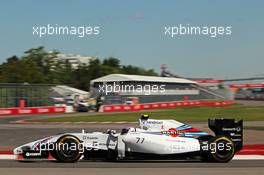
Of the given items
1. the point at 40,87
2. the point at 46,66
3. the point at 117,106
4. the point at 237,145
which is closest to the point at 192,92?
the point at 117,106

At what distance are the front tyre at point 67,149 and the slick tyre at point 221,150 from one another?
2929 mm

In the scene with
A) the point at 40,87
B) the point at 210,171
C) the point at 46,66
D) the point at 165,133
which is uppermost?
the point at 46,66

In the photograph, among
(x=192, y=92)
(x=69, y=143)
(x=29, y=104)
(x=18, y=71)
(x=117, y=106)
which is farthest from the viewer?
(x=18, y=71)

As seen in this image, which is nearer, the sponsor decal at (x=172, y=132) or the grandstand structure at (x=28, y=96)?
the sponsor decal at (x=172, y=132)

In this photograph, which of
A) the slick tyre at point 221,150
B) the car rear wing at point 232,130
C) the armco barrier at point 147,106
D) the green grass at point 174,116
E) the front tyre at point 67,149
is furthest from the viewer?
the armco barrier at point 147,106

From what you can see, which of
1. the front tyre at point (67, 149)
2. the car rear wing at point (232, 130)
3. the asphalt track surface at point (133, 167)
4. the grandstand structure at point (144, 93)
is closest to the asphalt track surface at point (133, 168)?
the asphalt track surface at point (133, 167)

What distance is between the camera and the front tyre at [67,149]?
9648 millimetres

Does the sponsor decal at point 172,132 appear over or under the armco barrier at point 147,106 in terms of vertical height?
under

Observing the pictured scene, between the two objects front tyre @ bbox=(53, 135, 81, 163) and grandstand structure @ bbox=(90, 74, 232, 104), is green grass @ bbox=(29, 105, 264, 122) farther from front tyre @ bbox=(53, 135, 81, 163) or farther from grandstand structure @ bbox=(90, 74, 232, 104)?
front tyre @ bbox=(53, 135, 81, 163)

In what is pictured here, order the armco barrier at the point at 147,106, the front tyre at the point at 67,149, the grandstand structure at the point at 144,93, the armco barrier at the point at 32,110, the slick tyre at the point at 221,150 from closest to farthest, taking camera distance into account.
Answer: the front tyre at the point at 67,149 < the slick tyre at the point at 221,150 < the armco barrier at the point at 32,110 < the armco barrier at the point at 147,106 < the grandstand structure at the point at 144,93

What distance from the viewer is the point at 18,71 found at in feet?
243

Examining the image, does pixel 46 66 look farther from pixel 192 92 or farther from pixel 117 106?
pixel 117 106

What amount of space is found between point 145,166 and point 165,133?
1049 mm

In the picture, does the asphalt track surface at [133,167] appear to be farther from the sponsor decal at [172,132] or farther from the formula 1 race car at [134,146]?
the sponsor decal at [172,132]
